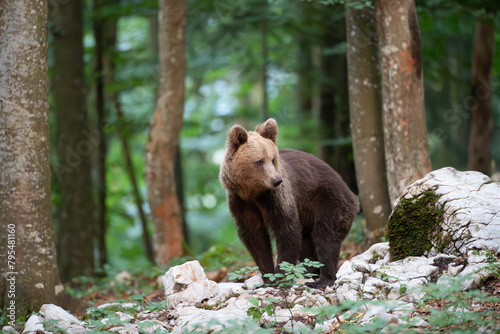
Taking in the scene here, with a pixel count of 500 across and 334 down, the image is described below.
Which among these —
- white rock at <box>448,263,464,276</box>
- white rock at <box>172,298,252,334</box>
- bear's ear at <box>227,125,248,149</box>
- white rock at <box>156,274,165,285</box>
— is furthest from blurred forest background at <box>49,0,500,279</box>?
white rock at <box>172,298,252,334</box>

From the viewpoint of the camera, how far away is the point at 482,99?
11.8 meters

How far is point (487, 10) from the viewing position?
9766 mm

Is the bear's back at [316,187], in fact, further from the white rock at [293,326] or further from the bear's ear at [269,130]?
the white rock at [293,326]

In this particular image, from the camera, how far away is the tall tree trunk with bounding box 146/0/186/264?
10500 mm

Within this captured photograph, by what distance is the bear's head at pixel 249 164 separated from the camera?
620cm

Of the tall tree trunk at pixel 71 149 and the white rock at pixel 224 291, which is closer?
the white rock at pixel 224 291

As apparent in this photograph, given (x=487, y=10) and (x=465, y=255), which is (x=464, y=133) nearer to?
(x=487, y=10)

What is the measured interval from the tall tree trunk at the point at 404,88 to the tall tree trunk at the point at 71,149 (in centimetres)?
711

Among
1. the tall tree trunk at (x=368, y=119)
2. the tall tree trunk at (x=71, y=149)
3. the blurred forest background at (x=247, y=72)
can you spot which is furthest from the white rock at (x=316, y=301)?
the tall tree trunk at (x=71, y=149)

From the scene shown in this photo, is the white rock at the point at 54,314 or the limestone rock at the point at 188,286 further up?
the limestone rock at the point at 188,286

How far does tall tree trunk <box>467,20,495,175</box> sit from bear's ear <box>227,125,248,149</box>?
7.20 meters

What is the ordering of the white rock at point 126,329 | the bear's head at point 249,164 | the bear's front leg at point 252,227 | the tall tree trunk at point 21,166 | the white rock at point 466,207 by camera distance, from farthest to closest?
1. the bear's front leg at point 252,227
2. the tall tree trunk at point 21,166
3. the bear's head at point 249,164
4. the white rock at point 466,207
5. the white rock at point 126,329

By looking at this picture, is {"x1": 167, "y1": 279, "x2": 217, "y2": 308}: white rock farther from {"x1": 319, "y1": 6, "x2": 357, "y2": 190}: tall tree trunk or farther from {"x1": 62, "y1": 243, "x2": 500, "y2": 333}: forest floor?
{"x1": 319, "y1": 6, "x2": 357, "y2": 190}: tall tree trunk

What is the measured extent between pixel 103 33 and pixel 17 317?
9.44 m
